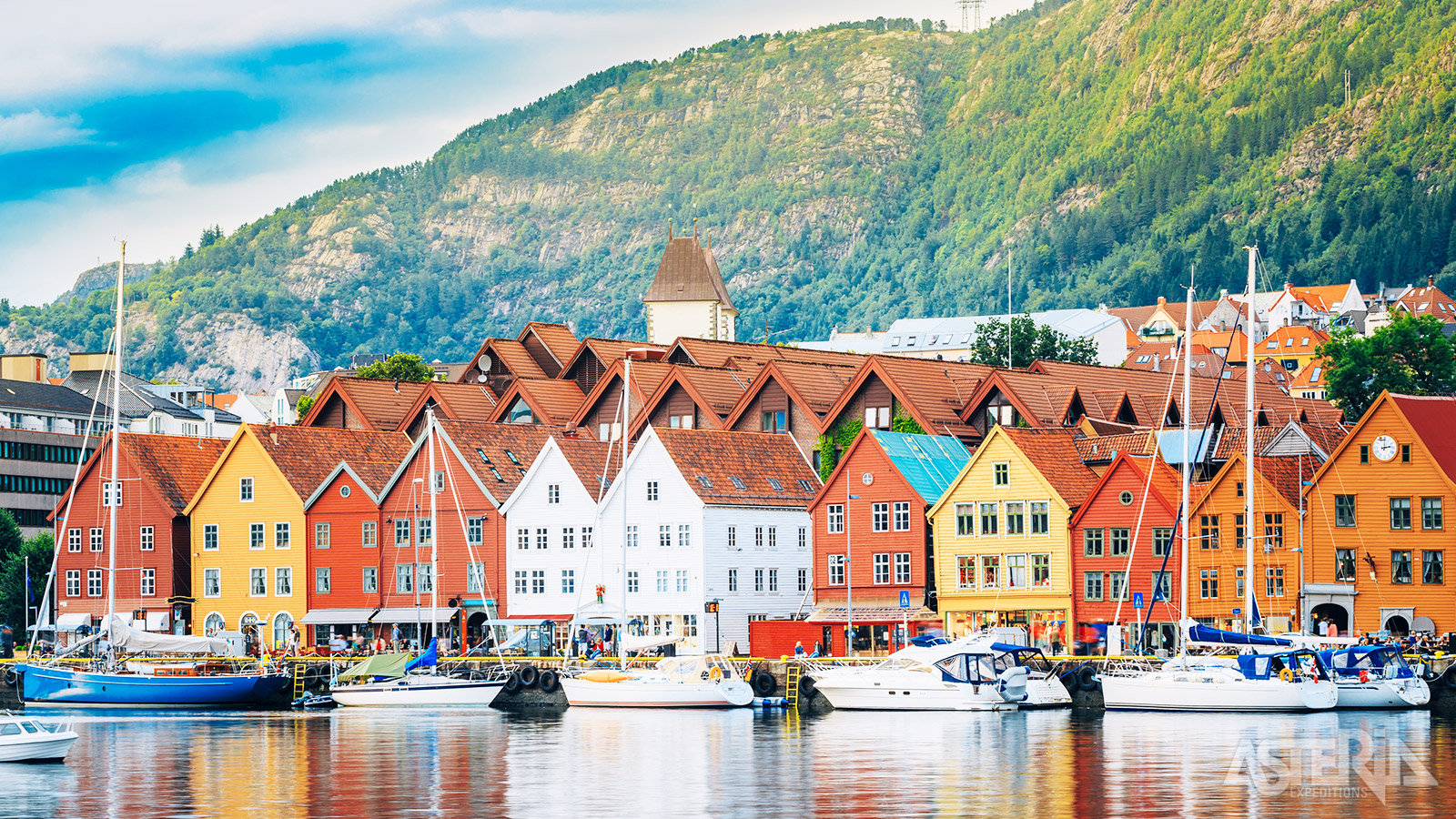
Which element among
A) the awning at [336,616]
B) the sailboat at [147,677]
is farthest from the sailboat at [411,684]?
the awning at [336,616]

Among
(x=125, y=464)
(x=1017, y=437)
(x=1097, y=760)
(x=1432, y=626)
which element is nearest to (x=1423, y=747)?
(x=1097, y=760)

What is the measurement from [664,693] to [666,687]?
34 cm

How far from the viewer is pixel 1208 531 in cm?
9194

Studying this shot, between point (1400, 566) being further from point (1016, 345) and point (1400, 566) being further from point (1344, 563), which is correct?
point (1016, 345)

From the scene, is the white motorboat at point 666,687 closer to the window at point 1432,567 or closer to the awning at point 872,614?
the awning at point 872,614

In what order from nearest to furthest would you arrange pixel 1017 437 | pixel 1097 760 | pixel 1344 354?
pixel 1097 760
pixel 1017 437
pixel 1344 354

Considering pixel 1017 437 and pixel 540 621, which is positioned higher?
pixel 1017 437

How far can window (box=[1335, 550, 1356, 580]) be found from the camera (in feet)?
290

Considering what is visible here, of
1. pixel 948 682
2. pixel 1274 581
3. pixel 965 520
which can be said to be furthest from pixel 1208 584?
pixel 948 682

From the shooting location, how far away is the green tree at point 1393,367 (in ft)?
440

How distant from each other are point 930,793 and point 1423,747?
18254mm

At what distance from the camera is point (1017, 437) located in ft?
316

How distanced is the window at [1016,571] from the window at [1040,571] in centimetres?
47

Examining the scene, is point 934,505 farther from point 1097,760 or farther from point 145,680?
point 1097,760
